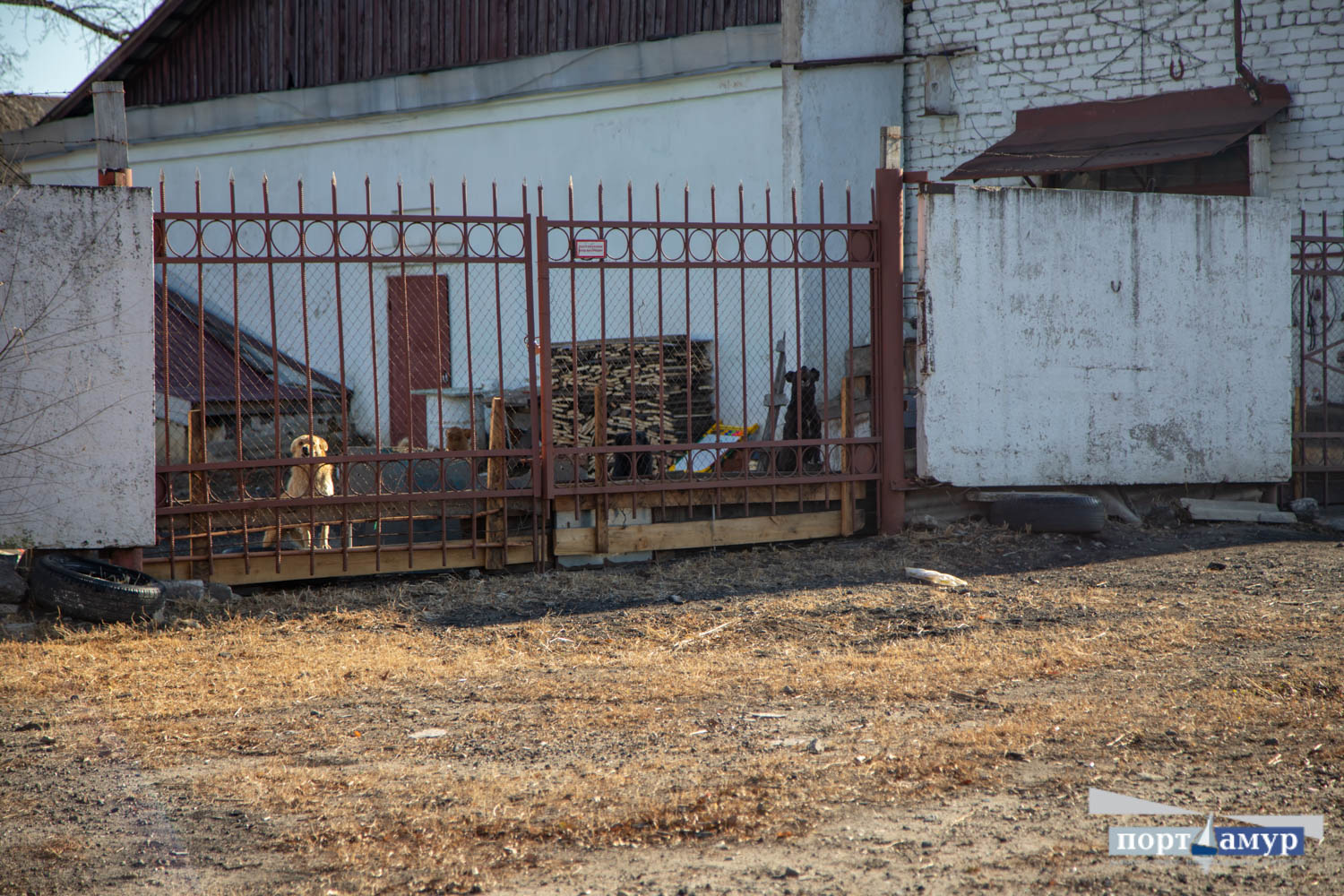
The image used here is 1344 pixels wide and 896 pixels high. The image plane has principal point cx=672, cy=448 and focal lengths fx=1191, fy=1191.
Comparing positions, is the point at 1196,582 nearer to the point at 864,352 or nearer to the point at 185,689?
the point at 864,352

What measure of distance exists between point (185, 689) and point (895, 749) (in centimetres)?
303

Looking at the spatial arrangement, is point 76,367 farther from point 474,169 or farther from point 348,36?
point 348,36

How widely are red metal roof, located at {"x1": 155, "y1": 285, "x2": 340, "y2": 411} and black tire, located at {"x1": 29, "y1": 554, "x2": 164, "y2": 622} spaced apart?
6.75 m

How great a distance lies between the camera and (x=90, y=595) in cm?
626

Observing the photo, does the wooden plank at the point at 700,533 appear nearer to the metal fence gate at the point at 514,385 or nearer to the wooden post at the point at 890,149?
the metal fence gate at the point at 514,385

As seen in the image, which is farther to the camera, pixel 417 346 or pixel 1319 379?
pixel 417 346

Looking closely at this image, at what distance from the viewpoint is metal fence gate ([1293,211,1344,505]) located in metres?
9.73

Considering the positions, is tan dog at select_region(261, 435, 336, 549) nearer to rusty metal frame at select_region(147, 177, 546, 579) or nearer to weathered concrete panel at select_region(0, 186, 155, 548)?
rusty metal frame at select_region(147, 177, 546, 579)

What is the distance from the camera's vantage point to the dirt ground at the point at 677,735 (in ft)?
10.4

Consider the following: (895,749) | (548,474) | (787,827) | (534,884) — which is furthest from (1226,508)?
(534,884)

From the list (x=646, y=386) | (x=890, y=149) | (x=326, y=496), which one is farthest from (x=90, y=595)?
(x=646, y=386)

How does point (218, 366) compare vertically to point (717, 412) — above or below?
above

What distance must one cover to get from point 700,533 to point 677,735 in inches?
154

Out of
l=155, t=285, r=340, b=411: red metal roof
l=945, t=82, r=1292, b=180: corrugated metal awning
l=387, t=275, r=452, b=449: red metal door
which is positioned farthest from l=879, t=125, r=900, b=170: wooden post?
l=155, t=285, r=340, b=411: red metal roof
